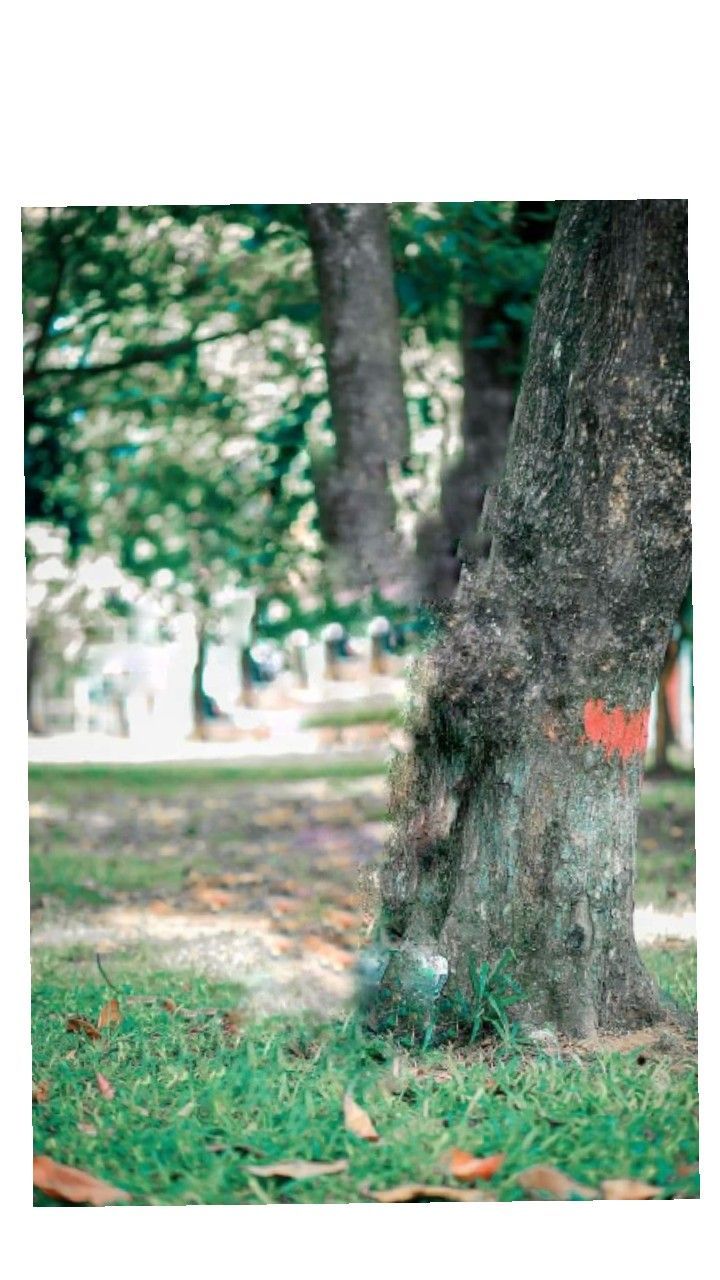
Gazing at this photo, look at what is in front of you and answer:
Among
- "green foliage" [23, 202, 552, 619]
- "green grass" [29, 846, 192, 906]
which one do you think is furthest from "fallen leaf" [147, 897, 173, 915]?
"green foliage" [23, 202, 552, 619]

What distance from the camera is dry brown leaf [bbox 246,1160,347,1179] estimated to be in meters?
2.12

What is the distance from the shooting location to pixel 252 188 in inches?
99.4

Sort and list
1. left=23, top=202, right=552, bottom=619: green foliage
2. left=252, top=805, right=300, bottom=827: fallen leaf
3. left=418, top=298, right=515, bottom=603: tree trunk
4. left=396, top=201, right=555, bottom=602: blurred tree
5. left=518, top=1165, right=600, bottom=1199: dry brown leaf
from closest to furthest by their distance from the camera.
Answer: left=518, top=1165, right=600, bottom=1199: dry brown leaf → left=418, top=298, right=515, bottom=603: tree trunk → left=396, top=201, right=555, bottom=602: blurred tree → left=23, top=202, right=552, bottom=619: green foliage → left=252, top=805, right=300, bottom=827: fallen leaf

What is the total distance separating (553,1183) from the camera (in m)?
2.11

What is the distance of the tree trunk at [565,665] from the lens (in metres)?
2.30

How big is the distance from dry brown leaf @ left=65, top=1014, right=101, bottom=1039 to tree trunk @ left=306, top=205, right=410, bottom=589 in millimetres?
1366

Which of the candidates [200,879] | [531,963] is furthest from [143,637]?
[531,963]

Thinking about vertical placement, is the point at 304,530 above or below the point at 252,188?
below

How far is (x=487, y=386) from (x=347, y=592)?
754 mm

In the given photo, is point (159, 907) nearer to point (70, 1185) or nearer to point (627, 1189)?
point (70, 1185)

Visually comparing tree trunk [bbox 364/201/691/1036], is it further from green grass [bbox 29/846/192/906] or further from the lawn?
green grass [bbox 29/846/192/906]

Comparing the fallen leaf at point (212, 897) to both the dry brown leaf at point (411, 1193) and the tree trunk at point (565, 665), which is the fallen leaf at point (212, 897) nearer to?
the tree trunk at point (565, 665)

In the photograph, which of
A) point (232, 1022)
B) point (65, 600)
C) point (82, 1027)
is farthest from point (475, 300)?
point (82, 1027)

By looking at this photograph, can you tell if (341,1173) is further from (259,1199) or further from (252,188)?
(252,188)
